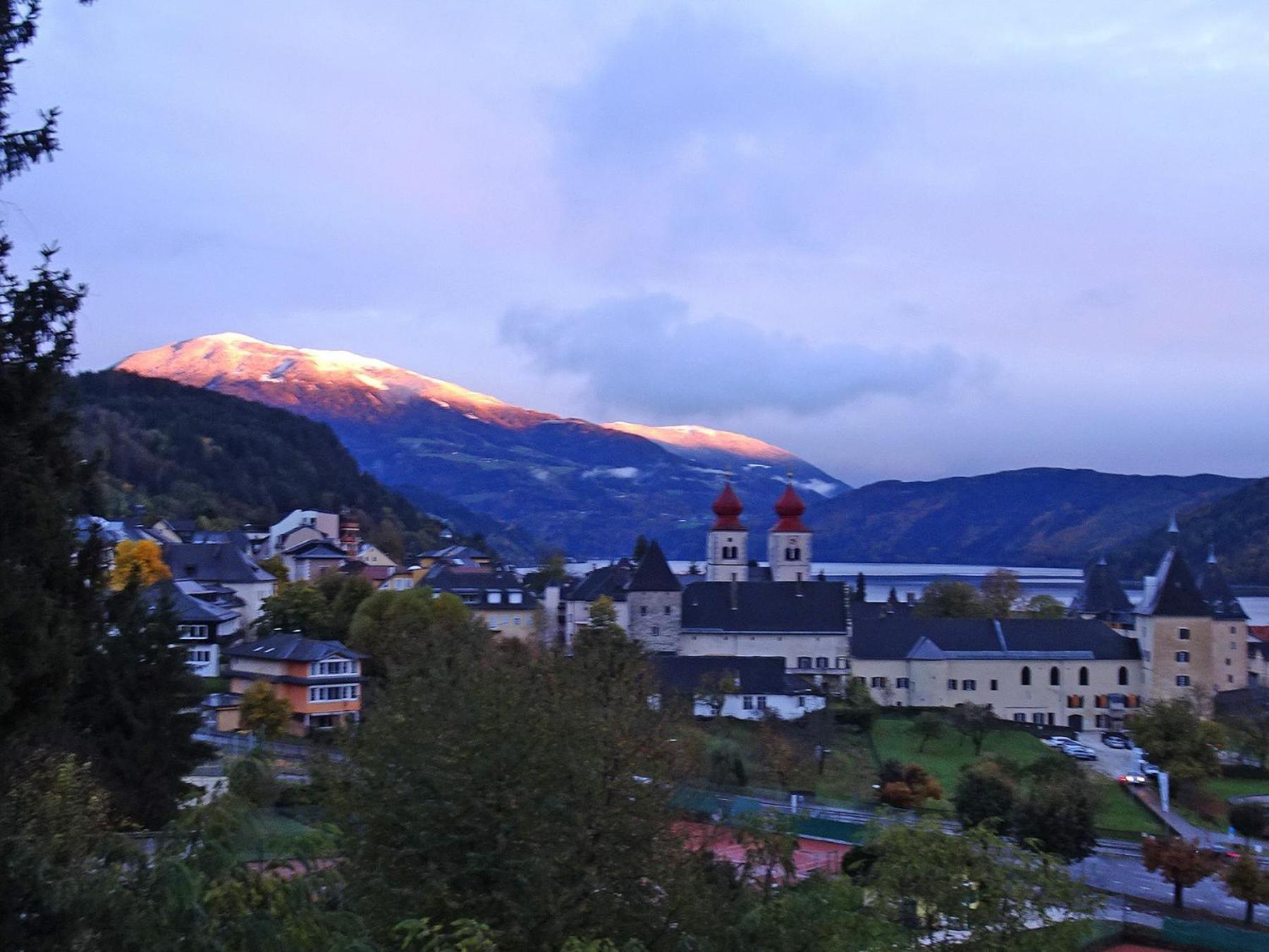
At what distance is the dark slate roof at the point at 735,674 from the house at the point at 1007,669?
486 centimetres

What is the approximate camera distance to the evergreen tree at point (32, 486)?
9164 millimetres

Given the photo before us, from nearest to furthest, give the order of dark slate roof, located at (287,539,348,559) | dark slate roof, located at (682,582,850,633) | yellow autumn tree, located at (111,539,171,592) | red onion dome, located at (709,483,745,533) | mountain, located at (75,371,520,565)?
yellow autumn tree, located at (111,539,171,592) < dark slate roof, located at (682,582,850,633) < red onion dome, located at (709,483,745,533) < dark slate roof, located at (287,539,348,559) < mountain, located at (75,371,520,565)

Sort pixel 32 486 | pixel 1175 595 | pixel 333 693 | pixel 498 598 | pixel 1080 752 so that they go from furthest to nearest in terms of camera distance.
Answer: pixel 498 598 < pixel 1175 595 < pixel 1080 752 < pixel 333 693 < pixel 32 486

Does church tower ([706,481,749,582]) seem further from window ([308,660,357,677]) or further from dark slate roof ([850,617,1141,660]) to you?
window ([308,660,357,677])

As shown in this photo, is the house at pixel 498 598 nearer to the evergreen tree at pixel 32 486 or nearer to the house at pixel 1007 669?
the house at pixel 1007 669

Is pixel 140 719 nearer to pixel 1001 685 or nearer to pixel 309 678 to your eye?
pixel 309 678

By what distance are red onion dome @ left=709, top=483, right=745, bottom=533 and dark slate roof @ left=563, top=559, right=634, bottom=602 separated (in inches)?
259

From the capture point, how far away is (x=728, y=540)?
75750mm

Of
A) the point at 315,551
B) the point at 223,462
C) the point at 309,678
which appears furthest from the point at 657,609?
the point at 223,462

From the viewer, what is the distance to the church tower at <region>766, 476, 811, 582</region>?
3000 inches

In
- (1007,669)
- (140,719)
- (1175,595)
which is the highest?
(1175,595)

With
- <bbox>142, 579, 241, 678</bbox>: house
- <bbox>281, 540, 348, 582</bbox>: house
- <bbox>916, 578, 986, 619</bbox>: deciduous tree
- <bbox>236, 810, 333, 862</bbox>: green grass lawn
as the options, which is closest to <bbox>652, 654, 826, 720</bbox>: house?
<bbox>142, 579, 241, 678</bbox>: house

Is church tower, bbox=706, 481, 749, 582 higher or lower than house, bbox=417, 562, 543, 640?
higher

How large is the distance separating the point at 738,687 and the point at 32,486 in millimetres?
46208
